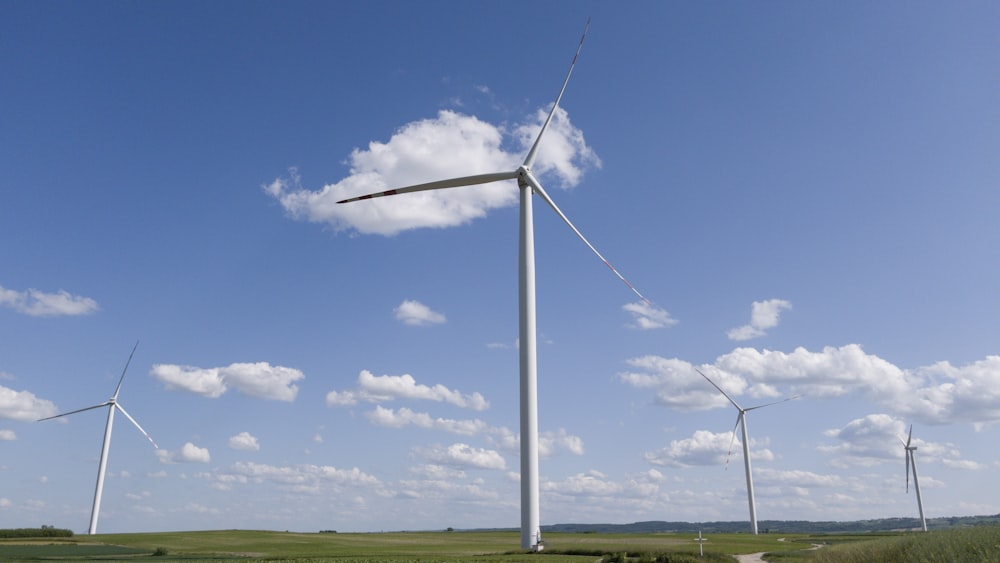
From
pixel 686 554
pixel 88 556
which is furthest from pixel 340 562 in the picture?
pixel 88 556

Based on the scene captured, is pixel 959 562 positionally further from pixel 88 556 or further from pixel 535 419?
pixel 88 556

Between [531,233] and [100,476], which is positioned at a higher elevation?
[531,233]

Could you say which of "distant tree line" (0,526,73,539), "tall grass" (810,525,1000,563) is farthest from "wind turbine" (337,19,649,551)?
"distant tree line" (0,526,73,539)

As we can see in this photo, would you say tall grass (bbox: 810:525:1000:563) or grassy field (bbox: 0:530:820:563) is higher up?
tall grass (bbox: 810:525:1000:563)

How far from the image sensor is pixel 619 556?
A: 48.9 meters

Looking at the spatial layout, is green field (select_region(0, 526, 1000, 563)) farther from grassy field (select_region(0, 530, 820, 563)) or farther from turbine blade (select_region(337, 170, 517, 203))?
turbine blade (select_region(337, 170, 517, 203))

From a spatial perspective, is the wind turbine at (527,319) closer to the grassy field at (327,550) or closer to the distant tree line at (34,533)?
the grassy field at (327,550)

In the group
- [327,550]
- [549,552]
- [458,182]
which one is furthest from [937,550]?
[327,550]

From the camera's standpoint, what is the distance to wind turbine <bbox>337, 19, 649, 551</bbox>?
50719 mm

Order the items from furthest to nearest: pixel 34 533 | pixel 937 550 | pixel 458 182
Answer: pixel 34 533 < pixel 458 182 < pixel 937 550

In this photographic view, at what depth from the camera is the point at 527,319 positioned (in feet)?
178

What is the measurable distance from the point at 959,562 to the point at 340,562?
104ft

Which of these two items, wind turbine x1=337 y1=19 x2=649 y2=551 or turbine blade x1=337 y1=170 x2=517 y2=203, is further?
turbine blade x1=337 y1=170 x2=517 y2=203

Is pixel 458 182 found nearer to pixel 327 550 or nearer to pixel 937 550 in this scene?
pixel 327 550
